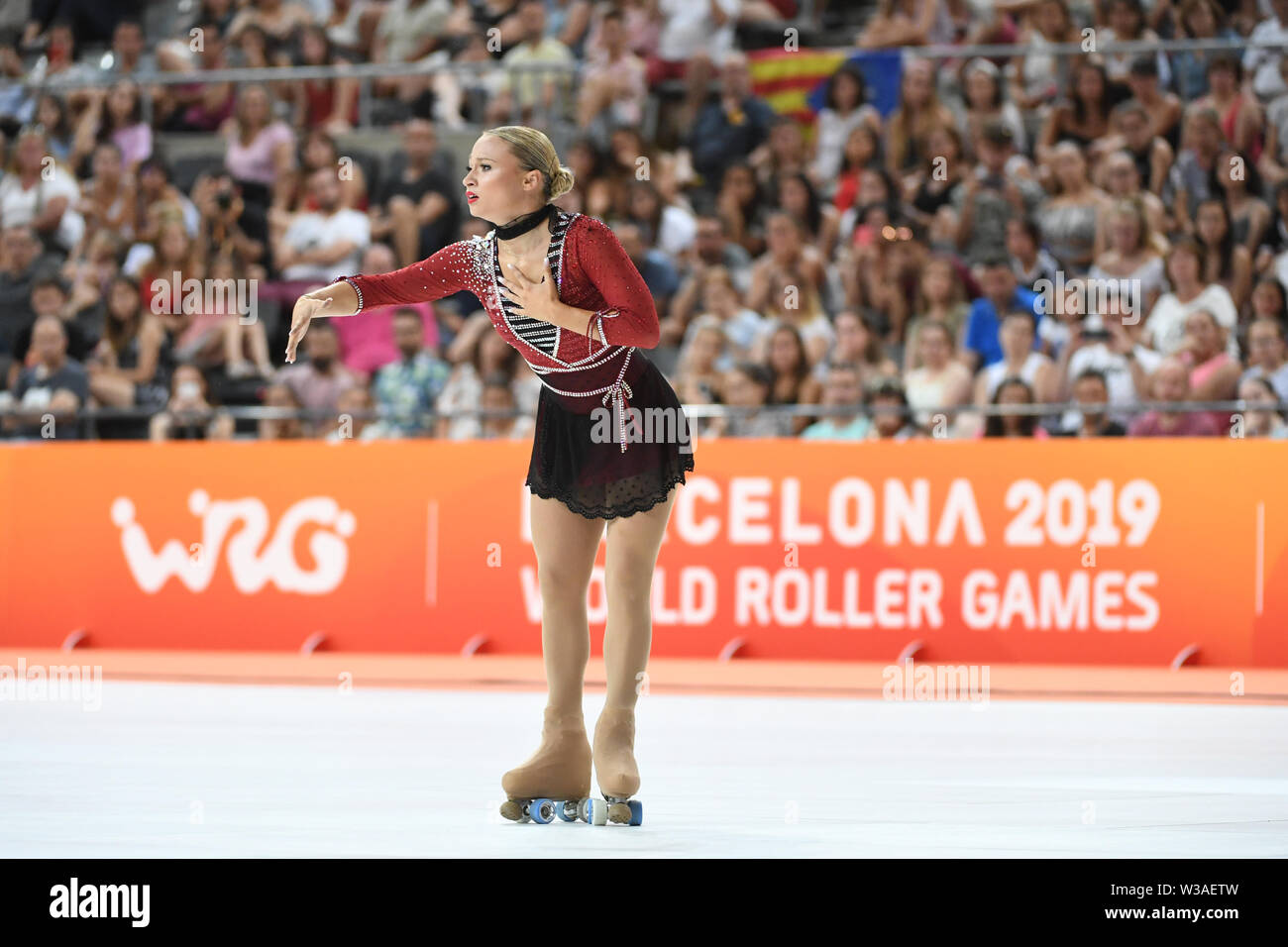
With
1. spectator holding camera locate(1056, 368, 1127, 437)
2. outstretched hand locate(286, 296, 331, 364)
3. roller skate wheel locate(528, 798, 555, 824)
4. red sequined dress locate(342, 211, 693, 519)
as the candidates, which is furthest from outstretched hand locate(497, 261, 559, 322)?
spectator holding camera locate(1056, 368, 1127, 437)

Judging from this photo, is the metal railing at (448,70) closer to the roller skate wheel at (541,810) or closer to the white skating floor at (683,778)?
the white skating floor at (683,778)

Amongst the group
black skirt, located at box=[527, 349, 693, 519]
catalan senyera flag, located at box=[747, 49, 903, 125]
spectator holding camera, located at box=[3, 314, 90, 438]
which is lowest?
black skirt, located at box=[527, 349, 693, 519]

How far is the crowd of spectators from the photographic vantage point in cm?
1194

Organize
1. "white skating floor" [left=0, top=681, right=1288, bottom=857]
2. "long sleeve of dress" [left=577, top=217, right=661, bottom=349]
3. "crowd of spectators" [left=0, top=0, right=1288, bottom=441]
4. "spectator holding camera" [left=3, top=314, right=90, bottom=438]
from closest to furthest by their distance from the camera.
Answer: "white skating floor" [left=0, top=681, right=1288, bottom=857] → "long sleeve of dress" [left=577, top=217, right=661, bottom=349] → "crowd of spectators" [left=0, top=0, right=1288, bottom=441] → "spectator holding camera" [left=3, top=314, right=90, bottom=438]

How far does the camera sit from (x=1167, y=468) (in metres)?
10.3

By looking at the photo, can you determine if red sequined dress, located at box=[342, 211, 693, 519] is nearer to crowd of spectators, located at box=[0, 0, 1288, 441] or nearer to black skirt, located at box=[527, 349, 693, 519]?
black skirt, located at box=[527, 349, 693, 519]

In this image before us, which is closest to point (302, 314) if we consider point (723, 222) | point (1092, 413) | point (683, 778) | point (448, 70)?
point (683, 778)

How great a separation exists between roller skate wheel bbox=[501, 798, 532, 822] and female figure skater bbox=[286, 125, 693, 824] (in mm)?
66

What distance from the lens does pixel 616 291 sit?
4.98 meters

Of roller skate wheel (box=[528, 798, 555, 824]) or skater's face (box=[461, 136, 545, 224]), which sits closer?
roller skate wheel (box=[528, 798, 555, 824])

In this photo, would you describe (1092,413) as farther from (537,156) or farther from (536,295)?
(536,295)

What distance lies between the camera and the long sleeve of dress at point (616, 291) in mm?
4938

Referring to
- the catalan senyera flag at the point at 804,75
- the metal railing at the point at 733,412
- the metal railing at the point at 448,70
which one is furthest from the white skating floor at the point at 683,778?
the catalan senyera flag at the point at 804,75
